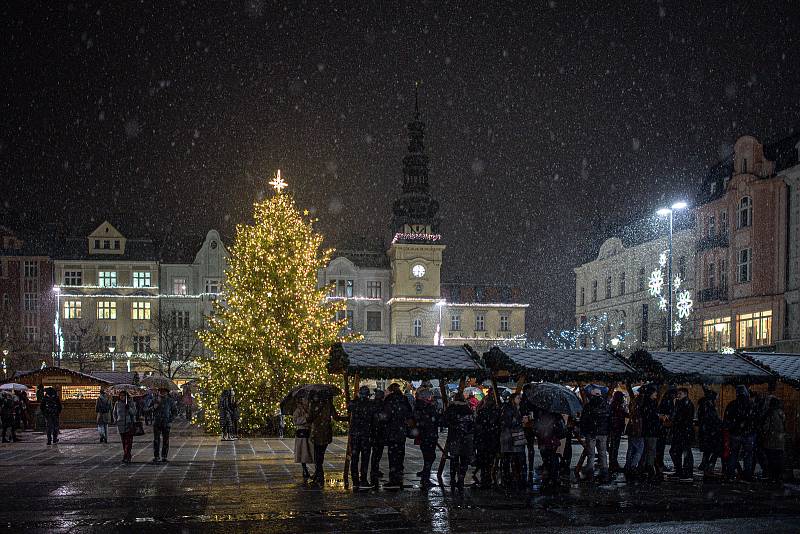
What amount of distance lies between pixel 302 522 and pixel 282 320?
19.5 m

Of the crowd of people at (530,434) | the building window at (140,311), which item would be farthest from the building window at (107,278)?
the crowd of people at (530,434)

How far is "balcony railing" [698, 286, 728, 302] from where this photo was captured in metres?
49.6

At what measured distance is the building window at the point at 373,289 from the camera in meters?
86.1

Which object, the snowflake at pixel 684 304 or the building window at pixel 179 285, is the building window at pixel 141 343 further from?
the snowflake at pixel 684 304

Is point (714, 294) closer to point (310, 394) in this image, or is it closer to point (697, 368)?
point (697, 368)

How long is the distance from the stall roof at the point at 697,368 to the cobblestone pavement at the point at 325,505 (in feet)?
8.42

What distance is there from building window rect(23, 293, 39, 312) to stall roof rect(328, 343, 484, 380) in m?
65.1

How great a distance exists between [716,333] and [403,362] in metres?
37.1

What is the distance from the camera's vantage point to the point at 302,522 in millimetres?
12734

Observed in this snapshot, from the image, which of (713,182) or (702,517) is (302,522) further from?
(713,182)

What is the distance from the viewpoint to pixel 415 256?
277 ft

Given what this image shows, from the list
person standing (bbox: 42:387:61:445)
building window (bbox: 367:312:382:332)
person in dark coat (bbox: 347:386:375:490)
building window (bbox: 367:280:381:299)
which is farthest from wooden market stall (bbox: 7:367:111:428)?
building window (bbox: 367:280:381:299)

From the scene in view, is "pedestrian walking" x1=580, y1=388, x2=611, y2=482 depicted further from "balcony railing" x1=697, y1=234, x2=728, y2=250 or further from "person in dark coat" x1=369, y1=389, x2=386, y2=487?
"balcony railing" x1=697, y1=234, x2=728, y2=250

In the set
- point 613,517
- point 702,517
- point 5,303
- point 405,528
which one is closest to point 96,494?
point 405,528
